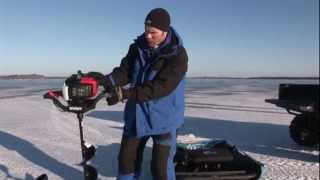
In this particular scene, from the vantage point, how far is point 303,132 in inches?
271

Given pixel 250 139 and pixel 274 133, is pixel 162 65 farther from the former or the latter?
pixel 274 133

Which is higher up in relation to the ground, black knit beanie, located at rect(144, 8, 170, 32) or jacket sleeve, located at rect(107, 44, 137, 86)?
black knit beanie, located at rect(144, 8, 170, 32)

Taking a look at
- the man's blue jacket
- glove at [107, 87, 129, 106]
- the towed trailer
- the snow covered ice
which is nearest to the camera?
glove at [107, 87, 129, 106]

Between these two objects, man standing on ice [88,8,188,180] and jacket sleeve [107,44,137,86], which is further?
jacket sleeve [107,44,137,86]

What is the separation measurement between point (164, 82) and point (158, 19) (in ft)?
1.27

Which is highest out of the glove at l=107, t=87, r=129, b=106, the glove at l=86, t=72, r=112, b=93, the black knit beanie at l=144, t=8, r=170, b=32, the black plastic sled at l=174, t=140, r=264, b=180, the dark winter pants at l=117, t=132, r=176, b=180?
the black knit beanie at l=144, t=8, r=170, b=32

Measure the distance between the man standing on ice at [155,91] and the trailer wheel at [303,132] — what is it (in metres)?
4.28

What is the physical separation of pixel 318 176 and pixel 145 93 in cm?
308

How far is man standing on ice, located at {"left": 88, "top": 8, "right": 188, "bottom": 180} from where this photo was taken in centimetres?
270

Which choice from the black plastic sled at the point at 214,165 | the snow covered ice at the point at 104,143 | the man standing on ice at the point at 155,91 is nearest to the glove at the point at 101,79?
the man standing on ice at the point at 155,91

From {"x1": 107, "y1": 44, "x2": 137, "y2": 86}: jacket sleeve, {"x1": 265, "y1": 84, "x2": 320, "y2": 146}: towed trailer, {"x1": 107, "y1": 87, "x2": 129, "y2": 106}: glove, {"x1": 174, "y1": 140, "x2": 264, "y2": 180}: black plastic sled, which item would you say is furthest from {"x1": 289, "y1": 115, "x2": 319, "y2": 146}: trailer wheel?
{"x1": 107, "y1": 87, "x2": 129, "y2": 106}: glove

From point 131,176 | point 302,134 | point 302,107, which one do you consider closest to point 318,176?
point 302,107

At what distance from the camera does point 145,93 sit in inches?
104

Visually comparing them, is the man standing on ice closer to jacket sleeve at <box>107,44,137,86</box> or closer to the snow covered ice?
jacket sleeve at <box>107,44,137,86</box>
